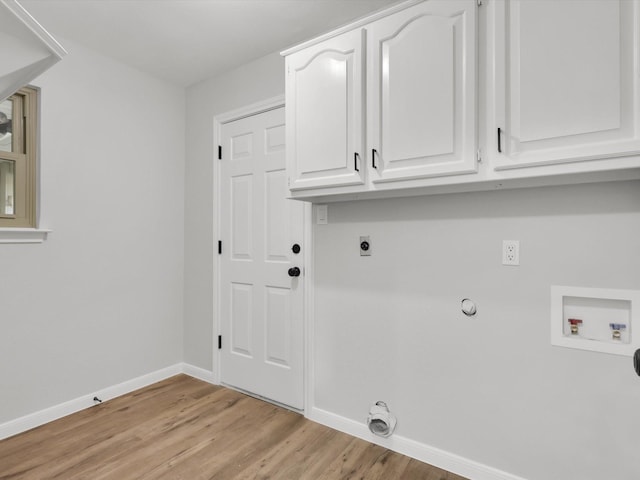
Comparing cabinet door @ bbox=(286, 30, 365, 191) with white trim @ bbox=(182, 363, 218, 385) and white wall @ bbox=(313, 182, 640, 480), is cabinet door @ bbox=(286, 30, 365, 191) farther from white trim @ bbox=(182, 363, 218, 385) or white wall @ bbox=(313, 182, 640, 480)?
white trim @ bbox=(182, 363, 218, 385)

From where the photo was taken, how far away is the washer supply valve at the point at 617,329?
1433 mm

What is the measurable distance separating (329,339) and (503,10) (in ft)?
6.17

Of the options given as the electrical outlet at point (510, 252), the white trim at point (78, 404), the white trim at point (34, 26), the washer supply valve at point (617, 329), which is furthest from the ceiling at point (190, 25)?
the white trim at point (78, 404)

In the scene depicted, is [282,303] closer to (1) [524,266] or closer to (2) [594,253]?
(1) [524,266]

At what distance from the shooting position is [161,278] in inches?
118

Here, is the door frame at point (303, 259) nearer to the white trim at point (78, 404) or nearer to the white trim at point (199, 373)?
the white trim at point (199, 373)

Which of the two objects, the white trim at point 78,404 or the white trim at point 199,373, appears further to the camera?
the white trim at point 199,373

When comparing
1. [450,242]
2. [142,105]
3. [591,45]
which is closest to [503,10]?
[591,45]

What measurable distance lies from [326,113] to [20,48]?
4.56 ft

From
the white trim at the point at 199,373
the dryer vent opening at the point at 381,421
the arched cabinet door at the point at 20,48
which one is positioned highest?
the arched cabinet door at the point at 20,48

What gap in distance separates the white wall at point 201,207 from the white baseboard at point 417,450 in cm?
115

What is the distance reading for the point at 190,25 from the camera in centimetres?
223

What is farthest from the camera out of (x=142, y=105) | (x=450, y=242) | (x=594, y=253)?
(x=142, y=105)

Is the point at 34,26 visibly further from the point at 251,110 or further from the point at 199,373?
the point at 199,373
